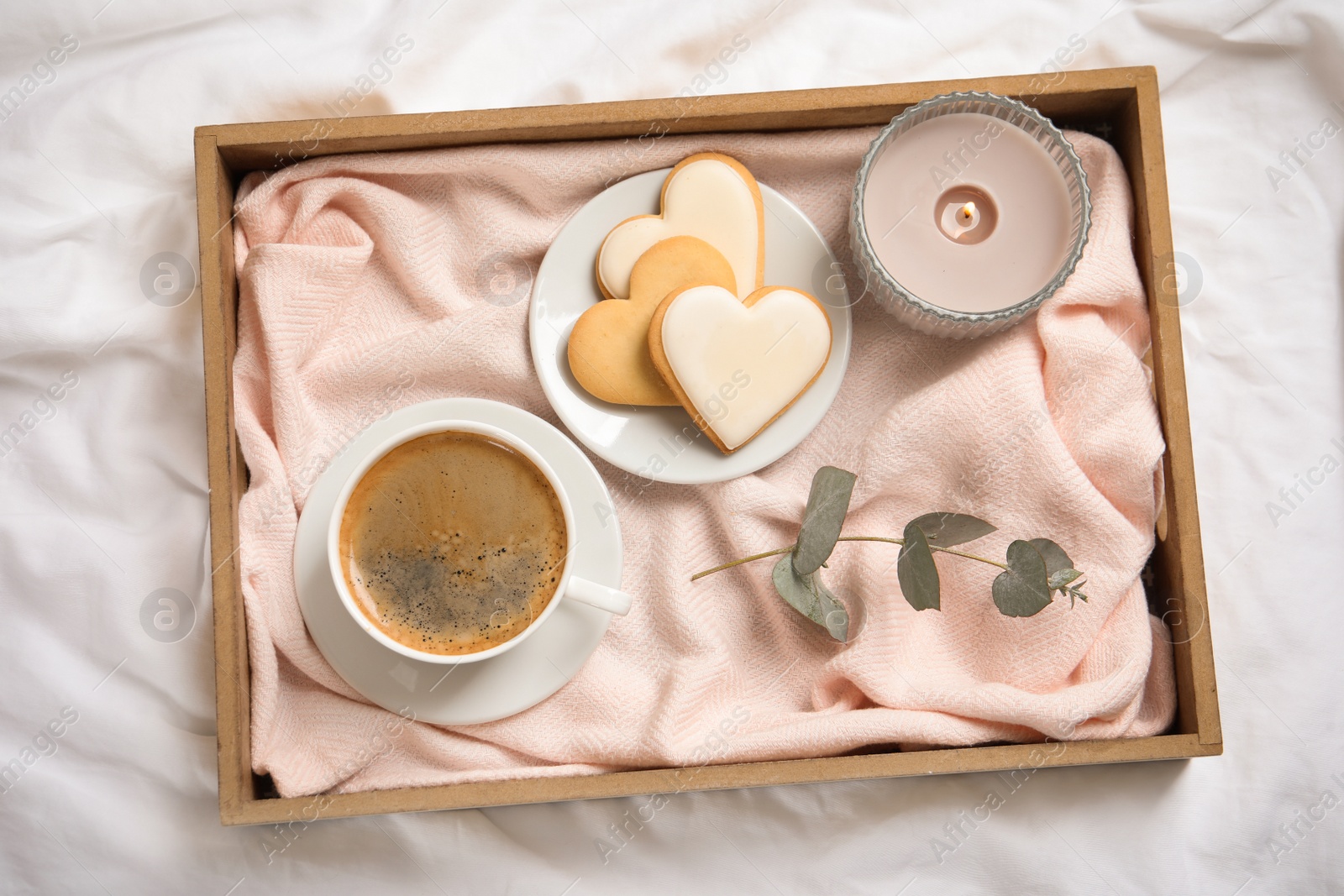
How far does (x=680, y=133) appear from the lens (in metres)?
0.86

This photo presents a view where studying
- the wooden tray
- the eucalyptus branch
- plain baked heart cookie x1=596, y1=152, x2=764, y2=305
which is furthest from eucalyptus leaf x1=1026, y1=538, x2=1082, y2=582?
plain baked heart cookie x1=596, y1=152, x2=764, y2=305

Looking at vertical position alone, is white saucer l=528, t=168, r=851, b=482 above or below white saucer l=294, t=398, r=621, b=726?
above

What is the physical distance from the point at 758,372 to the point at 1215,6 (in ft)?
2.09

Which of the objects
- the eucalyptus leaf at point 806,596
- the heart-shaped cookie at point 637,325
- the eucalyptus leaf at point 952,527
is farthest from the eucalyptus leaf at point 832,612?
the heart-shaped cookie at point 637,325

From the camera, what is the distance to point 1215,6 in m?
0.96

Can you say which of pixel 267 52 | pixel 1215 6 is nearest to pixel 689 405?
pixel 267 52

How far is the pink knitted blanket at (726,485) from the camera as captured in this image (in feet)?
2.69

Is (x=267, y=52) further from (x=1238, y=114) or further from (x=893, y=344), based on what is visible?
(x=1238, y=114)

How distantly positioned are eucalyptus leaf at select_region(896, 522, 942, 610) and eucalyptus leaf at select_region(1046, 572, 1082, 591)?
0.32 feet

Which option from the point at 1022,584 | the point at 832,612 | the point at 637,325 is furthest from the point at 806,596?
the point at 637,325

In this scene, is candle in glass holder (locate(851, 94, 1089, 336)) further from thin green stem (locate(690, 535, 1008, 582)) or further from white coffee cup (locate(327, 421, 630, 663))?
white coffee cup (locate(327, 421, 630, 663))

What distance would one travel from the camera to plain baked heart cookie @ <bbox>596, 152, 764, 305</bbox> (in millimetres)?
833

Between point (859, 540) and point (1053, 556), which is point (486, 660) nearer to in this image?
point (859, 540)

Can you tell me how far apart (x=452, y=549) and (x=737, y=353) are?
30 cm
